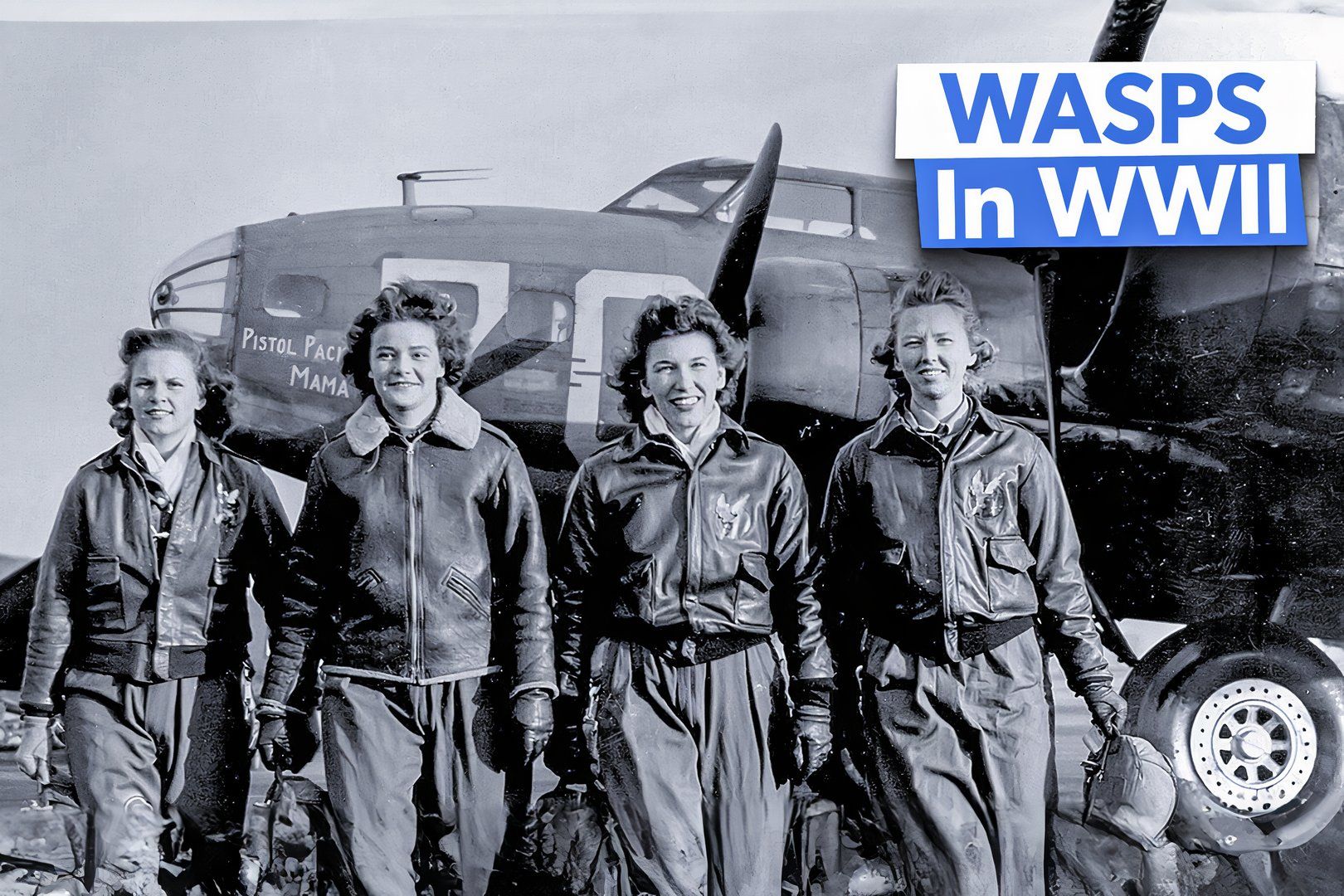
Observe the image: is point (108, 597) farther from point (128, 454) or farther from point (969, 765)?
point (969, 765)

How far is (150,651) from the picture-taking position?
3.58 meters

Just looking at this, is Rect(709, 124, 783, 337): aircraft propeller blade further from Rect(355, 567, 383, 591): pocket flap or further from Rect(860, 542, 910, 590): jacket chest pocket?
Rect(355, 567, 383, 591): pocket flap

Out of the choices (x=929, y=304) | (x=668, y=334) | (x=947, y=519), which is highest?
(x=929, y=304)

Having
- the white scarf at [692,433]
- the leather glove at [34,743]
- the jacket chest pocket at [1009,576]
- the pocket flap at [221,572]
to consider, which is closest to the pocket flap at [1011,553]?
the jacket chest pocket at [1009,576]

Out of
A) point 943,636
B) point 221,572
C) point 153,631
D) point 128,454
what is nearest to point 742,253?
point 943,636

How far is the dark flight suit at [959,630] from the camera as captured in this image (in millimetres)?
3477

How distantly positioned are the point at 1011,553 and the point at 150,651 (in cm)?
263

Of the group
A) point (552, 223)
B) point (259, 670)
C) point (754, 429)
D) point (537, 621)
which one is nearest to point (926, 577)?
point (754, 429)

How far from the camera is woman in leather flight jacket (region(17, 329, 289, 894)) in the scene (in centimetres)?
357

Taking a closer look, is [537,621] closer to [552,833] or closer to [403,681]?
[403,681]

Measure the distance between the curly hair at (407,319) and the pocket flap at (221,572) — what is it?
69 centimetres

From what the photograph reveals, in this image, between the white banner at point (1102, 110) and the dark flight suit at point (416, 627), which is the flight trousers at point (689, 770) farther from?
the white banner at point (1102, 110)

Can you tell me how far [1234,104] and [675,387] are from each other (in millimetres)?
2280

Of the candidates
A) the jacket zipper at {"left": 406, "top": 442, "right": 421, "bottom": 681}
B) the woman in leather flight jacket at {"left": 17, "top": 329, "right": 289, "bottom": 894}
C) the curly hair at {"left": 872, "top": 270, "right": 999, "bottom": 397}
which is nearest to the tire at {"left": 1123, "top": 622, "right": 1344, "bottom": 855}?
the curly hair at {"left": 872, "top": 270, "right": 999, "bottom": 397}
